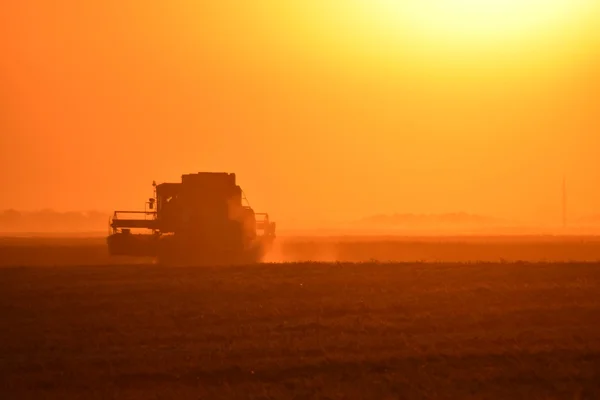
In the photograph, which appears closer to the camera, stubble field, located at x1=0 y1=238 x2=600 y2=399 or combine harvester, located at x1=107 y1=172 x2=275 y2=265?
stubble field, located at x1=0 y1=238 x2=600 y2=399

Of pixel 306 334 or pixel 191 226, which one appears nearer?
pixel 306 334

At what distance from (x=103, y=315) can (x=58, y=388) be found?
6.07 metres

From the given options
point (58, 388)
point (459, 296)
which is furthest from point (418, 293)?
point (58, 388)

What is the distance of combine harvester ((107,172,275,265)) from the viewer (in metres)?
47.9

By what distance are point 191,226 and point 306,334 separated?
26113 millimetres

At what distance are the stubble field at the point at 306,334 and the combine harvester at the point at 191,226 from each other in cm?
1455

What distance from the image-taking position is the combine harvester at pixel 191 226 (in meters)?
47.9

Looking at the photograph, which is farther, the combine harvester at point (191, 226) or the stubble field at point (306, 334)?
the combine harvester at point (191, 226)

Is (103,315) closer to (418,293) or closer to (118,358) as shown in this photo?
(118,358)

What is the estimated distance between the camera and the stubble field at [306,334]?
62.4ft

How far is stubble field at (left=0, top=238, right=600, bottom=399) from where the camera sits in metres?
19.0

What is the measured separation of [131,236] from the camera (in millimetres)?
48469

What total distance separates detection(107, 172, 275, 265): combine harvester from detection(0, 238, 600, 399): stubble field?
14.5 metres

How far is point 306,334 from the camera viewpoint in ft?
74.3
